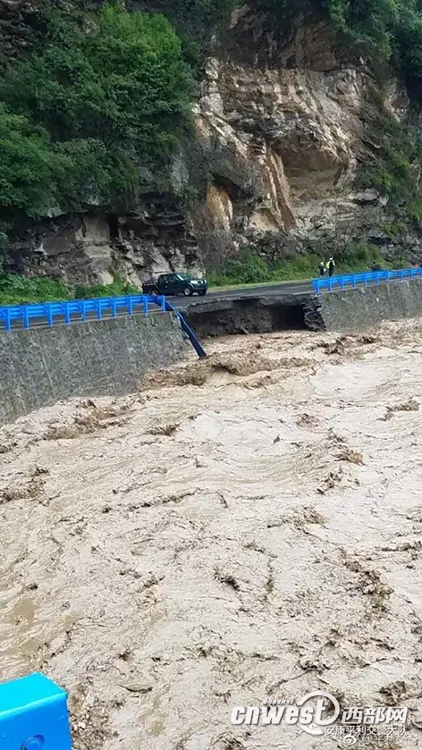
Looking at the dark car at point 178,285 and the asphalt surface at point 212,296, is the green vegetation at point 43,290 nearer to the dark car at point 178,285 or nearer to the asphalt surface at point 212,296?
the dark car at point 178,285

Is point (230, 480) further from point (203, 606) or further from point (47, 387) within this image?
point (47, 387)

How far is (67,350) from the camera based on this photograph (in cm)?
1972

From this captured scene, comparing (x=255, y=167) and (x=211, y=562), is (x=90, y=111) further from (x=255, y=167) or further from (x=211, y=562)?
(x=211, y=562)

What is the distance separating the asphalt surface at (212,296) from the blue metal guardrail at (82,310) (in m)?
0.05

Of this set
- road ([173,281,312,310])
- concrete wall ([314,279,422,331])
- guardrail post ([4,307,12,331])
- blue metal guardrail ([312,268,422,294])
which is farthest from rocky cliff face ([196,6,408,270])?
guardrail post ([4,307,12,331])

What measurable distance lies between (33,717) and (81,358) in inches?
692

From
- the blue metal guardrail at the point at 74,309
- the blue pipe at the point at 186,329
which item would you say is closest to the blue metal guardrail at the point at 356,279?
the blue pipe at the point at 186,329

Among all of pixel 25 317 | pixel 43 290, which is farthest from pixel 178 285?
pixel 25 317

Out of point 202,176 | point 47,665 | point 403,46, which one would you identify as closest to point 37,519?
point 47,665

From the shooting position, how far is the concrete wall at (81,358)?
59.0 ft

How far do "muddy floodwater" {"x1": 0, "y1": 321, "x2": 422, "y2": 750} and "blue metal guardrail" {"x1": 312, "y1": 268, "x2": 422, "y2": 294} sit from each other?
37.6 ft

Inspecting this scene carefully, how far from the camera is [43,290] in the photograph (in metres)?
27.2

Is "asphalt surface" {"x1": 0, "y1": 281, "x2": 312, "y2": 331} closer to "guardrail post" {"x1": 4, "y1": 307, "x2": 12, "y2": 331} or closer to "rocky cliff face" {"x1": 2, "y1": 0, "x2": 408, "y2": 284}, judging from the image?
"guardrail post" {"x1": 4, "y1": 307, "x2": 12, "y2": 331}

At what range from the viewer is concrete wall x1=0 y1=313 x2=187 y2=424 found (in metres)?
18.0
